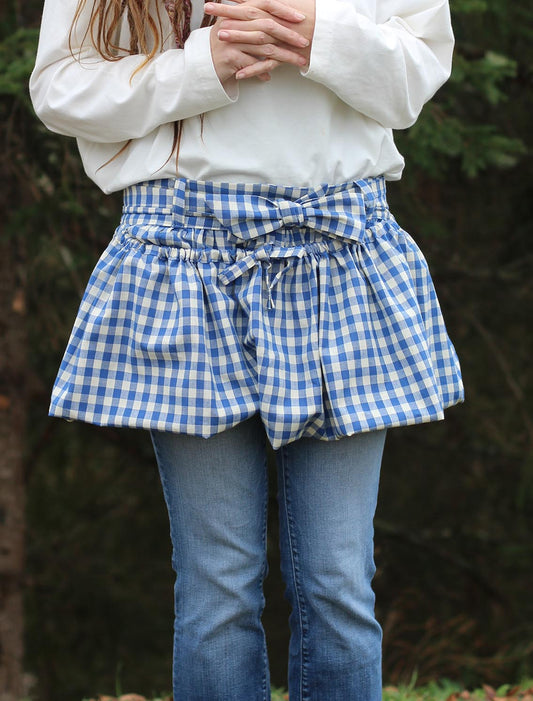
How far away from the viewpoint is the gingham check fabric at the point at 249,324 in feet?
4.65

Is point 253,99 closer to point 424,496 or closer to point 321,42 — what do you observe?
point 321,42

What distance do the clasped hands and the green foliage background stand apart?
1953 millimetres

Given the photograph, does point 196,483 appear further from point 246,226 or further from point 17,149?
point 17,149

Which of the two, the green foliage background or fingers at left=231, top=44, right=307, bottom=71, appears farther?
the green foliage background

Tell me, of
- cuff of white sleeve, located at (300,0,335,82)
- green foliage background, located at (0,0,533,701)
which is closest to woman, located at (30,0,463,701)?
cuff of white sleeve, located at (300,0,335,82)

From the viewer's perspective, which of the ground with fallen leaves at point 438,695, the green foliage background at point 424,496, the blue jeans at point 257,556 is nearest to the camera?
the blue jeans at point 257,556

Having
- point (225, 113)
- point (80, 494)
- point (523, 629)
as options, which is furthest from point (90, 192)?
point (523, 629)

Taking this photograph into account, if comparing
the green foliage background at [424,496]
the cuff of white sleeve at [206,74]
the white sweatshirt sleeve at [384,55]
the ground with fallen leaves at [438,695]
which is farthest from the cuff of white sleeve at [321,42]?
the green foliage background at [424,496]

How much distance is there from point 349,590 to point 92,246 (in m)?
2.05

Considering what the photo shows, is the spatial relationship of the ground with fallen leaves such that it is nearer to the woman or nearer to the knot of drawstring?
the woman

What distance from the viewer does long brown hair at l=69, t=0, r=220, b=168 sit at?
4.77ft

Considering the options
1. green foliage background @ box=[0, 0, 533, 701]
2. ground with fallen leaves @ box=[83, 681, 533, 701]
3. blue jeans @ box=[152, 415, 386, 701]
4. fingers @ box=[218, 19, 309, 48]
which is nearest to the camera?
fingers @ box=[218, 19, 309, 48]

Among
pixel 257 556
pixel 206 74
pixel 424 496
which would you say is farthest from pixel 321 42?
pixel 424 496

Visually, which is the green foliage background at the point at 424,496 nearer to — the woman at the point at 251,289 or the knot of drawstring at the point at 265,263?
the woman at the point at 251,289
